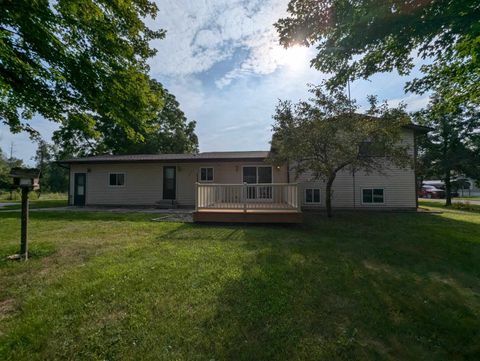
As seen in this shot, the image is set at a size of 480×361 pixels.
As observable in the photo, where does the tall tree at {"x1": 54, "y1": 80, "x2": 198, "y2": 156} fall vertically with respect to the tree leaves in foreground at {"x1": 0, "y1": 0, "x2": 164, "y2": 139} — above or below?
above

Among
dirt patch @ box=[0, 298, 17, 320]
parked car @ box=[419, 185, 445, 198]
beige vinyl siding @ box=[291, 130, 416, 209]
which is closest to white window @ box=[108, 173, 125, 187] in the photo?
beige vinyl siding @ box=[291, 130, 416, 209]

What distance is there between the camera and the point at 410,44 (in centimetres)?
514

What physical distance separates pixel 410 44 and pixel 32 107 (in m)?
8.77

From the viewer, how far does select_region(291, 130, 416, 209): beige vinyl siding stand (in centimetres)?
1191

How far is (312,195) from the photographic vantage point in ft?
41.1

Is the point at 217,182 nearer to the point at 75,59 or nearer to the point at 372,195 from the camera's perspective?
the point at 372,195

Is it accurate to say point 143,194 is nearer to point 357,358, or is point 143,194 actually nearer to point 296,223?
point 296,223

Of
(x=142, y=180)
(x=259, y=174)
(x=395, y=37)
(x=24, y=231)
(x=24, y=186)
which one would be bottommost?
(x=24, y=231)

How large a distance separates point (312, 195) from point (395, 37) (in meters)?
8.75

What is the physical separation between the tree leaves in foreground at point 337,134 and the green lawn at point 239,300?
3.22 metres

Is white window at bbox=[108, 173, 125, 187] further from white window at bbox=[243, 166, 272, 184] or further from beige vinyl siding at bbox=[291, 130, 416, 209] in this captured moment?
beige vinyl siding at bbox=[291, 130, 416, 209]

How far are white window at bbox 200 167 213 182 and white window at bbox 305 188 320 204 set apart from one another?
17.9 ft

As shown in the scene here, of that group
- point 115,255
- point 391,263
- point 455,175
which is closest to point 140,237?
point 115,255

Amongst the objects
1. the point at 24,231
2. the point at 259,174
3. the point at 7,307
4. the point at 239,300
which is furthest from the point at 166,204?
the point at 239,300
